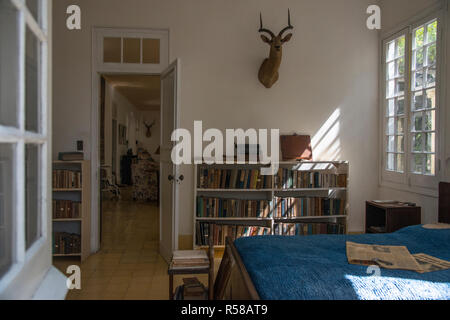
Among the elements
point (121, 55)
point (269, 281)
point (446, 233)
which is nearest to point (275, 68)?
point (121, 55)

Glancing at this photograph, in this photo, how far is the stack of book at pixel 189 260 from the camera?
2.68 meters

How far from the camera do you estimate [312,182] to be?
4879 millimetres

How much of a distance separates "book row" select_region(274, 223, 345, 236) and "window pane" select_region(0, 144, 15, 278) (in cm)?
412

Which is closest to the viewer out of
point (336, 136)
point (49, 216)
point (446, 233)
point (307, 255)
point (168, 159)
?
point (49, 216)

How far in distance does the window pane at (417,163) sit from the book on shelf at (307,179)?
2.68 ft

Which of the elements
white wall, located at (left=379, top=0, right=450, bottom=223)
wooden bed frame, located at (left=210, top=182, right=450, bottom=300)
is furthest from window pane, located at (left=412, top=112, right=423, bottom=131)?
wooden bed frame, located at (left=210, top=182, right=450, bottom=300)

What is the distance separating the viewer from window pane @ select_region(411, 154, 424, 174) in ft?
14.2

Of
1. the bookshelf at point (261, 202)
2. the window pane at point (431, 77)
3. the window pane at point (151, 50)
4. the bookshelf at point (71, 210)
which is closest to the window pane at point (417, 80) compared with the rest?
the window pane at point (431, 77)

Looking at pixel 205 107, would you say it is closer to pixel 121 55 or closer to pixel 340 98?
A: pixel 121 55

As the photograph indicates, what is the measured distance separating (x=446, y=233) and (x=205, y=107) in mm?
3048

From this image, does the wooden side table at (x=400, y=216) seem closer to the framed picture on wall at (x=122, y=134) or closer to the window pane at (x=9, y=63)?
the window pane at (x=9, y=63)

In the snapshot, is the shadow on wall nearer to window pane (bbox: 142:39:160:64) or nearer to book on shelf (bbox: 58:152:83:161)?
window pane (bbox: 142:39:160:64)

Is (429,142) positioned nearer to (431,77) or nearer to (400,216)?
(431,77)

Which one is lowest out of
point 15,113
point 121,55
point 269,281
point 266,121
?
point 269,281
